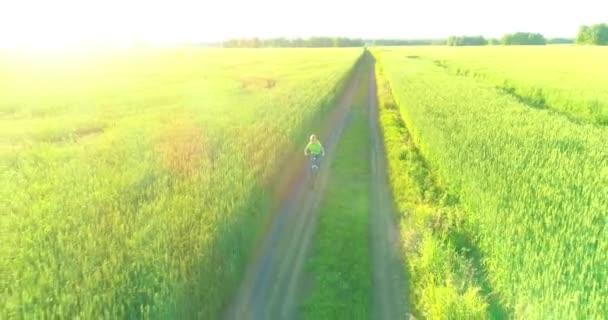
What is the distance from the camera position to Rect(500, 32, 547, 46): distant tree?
168500mm

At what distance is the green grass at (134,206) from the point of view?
627cm

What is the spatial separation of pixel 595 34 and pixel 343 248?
6284 inches

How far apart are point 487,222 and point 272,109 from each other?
614 inches

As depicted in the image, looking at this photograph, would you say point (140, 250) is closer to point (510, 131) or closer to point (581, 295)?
point (581, 295)

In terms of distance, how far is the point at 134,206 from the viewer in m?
9.51

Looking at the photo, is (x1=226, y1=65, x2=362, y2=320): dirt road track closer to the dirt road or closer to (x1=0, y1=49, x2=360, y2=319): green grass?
the dirt road

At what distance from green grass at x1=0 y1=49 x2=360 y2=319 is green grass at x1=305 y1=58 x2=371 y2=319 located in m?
1.64

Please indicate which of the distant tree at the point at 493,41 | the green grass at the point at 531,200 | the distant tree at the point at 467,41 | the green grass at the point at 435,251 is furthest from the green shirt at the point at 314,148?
the distant tree at the point at 493,41

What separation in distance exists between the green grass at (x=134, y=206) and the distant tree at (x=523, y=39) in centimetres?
17239

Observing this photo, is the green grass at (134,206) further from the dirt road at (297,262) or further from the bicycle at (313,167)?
the bicycle at (313,167)

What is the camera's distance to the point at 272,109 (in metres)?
23.0

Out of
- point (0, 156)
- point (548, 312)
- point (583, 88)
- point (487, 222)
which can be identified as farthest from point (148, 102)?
point (583, 88)

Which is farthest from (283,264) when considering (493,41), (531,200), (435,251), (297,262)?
(493,41)

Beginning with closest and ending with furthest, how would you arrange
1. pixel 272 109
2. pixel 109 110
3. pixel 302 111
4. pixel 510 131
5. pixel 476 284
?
1. pixel 476 284
2. pixel 510 131
3. pixel 302 111
4. pixel 272 109
5. pixel 109 110
